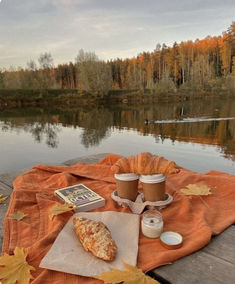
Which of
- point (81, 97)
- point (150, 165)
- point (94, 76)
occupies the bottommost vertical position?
point (150, 165)

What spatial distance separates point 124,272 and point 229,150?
7.31 m

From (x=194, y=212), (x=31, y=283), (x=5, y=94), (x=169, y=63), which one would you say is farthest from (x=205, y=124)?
(x=169, y=63)

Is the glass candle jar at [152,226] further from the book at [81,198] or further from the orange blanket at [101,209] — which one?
the book at [81,198]

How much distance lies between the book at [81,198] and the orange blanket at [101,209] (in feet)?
0.19

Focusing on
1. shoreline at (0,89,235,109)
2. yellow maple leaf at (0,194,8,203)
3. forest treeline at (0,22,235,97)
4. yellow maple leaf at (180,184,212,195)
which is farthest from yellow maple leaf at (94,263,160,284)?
forest treeline at (0,22,235,97)

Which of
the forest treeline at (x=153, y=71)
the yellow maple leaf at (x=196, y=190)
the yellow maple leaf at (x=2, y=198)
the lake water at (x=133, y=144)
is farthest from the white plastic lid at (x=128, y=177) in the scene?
the forest treeline at (x=153, y=71)

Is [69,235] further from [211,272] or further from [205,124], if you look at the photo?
[205,124]

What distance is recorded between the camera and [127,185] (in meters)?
1.59

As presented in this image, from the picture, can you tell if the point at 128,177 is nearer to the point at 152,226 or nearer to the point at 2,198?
the point at 152,226

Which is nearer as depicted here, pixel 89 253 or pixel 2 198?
pixel 89 253

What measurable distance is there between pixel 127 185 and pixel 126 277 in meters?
0.68

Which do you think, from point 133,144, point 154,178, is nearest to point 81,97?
point 133,144

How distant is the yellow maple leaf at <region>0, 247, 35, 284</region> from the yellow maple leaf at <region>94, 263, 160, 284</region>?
314mm

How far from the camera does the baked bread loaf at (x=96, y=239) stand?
1091mm
